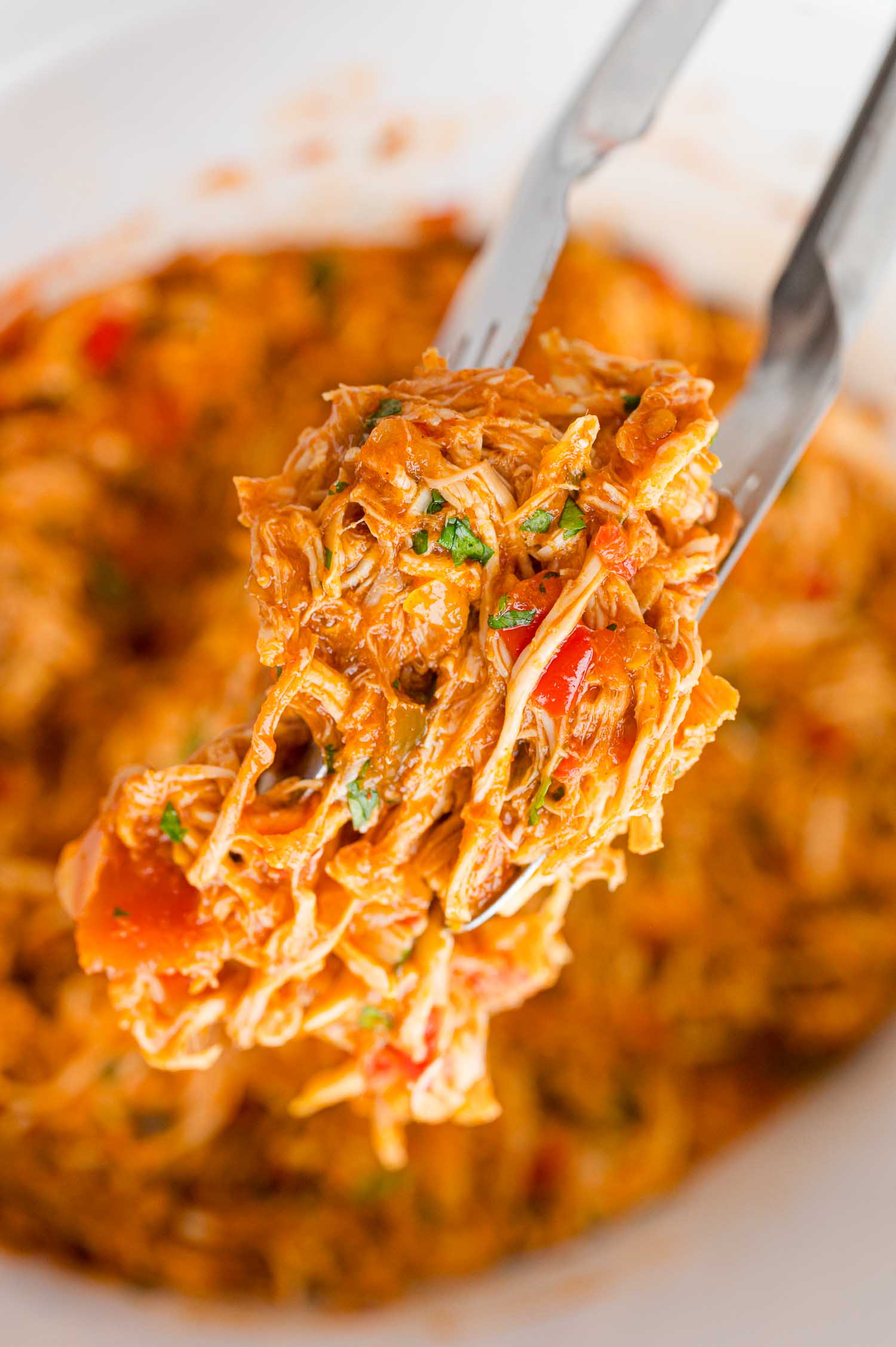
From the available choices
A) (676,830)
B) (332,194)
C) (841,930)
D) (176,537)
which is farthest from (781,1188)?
(332,194)

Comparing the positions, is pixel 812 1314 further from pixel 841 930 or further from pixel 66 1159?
pixel 66 1159

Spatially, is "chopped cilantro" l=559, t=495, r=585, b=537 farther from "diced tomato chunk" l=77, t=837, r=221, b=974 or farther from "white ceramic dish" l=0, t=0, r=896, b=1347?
"white ceramic dish" l=0, t=0, r=896, b=1347

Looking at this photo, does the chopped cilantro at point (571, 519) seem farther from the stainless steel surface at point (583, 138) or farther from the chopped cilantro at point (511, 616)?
the stainless steel surface at point (583, 138)

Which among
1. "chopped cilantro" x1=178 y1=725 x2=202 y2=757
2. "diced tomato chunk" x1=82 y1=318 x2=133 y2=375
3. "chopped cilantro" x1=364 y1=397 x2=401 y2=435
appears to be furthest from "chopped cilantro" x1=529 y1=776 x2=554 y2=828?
"diced tomato chunk" x1=82 y1=318 x2=133 y2=375

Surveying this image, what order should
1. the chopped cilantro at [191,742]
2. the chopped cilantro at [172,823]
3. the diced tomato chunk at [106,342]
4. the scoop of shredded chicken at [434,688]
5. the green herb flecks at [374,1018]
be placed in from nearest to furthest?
1. the scoop of shredded chicken at [434,688]
2. the chopped cilantro at [172,823]
3. the green herb flecks at [374,1018]
4. the chopped cilantro at [191,742]
5. the diced tomato chunk at [106,342]

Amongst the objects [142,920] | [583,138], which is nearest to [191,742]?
[142,920]

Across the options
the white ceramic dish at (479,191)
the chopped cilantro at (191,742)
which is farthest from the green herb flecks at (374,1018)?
the white ceramic dish at (479,191)
